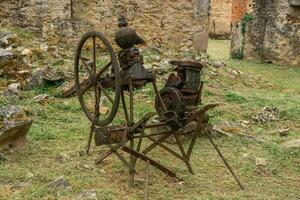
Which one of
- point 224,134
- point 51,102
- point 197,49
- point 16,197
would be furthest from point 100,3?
point 16,197

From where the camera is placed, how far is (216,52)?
1719 centimetres

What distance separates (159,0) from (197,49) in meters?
1.25

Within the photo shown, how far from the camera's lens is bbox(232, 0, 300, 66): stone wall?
1371 centimetres

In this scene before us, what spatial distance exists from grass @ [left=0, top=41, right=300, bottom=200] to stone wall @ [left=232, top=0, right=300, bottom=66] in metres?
6.08

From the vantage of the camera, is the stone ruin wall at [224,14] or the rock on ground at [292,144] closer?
the rock on ground at [292,144]

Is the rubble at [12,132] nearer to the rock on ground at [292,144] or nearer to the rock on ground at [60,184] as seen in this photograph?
the rock on ground at [60,184]

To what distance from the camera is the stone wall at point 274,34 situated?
13.7 m

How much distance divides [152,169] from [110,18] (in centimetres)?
538

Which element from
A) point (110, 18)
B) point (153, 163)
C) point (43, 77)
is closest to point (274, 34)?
point (110, 18)

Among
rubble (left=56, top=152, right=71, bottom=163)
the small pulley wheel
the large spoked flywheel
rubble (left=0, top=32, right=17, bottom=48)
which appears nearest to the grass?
rubble (left=56, top=152, right=71, bottom=163)

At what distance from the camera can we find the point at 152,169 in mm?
5016

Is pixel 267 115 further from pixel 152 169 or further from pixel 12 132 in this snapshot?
pixel 12 132

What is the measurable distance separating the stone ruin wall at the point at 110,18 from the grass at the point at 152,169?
208 cm

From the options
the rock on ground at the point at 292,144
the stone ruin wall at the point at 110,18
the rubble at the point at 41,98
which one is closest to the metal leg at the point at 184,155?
the rock on ground at the point at 292,144
